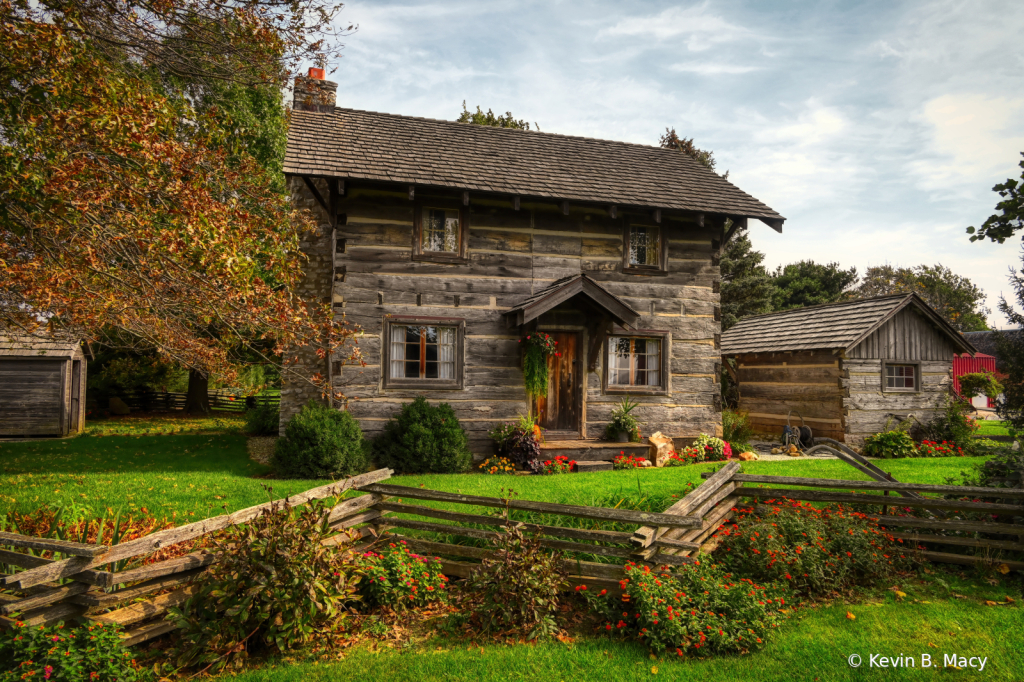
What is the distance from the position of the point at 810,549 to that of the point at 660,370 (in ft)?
25.7

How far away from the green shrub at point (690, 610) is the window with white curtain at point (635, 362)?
314 inches

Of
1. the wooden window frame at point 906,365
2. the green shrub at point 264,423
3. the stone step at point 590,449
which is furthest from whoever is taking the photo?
the green shrub at point 264,423

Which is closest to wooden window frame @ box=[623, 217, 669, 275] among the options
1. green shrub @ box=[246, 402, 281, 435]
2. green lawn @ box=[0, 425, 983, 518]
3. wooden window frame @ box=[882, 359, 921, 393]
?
green lawn @ box=[0, 425, 983, 518]

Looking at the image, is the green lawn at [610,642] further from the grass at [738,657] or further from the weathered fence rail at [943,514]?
the weathered fence rail at [943,514]

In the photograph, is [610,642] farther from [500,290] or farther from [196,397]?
[196,397]

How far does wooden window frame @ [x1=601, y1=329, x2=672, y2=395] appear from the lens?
13.2 m

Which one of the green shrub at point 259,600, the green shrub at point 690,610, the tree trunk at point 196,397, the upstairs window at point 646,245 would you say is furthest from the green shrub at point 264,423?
the green shrub at point 690,610

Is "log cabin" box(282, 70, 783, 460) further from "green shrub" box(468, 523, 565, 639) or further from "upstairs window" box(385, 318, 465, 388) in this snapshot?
"green shrub" box(468, 523, 565, 639)

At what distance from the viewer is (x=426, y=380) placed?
39.9 feet

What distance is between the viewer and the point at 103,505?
8.06 m

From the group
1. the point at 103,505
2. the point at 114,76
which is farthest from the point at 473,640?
the point at 114,76

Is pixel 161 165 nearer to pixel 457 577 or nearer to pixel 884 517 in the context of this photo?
pixel 457 577

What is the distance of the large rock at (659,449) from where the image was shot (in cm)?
1263

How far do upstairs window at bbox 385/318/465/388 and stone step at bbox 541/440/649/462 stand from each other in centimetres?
233
